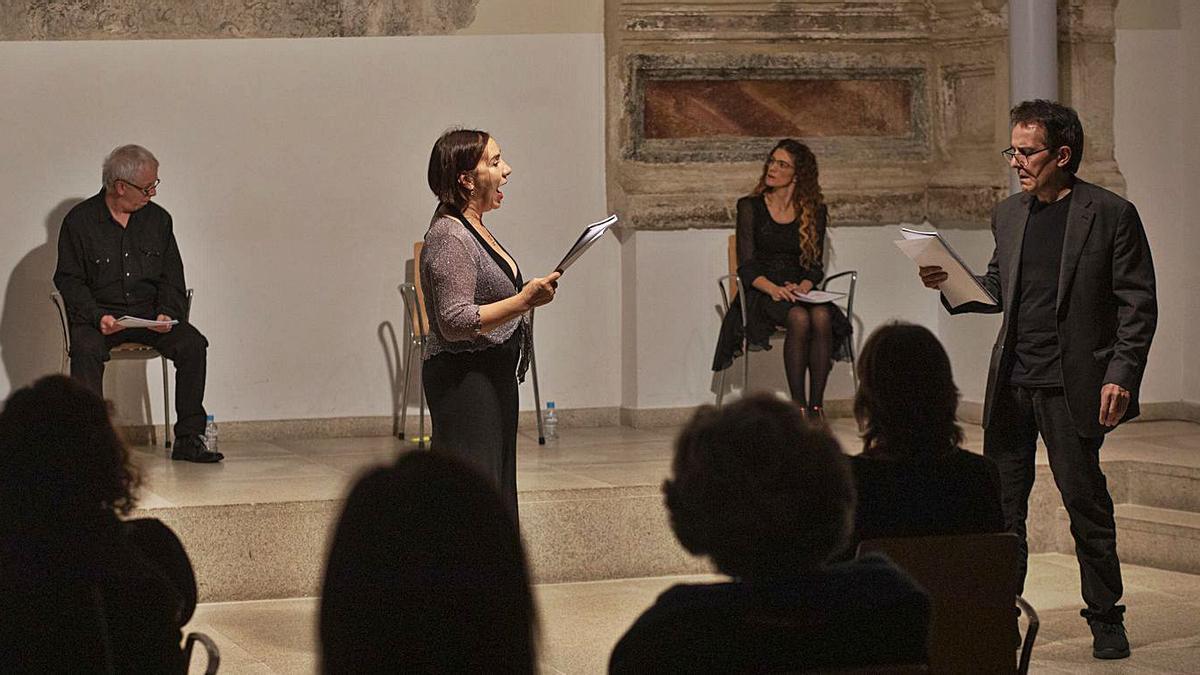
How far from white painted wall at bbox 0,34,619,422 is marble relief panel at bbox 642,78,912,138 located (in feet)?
1.08

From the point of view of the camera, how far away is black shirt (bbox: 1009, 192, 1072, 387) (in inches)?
A: 163

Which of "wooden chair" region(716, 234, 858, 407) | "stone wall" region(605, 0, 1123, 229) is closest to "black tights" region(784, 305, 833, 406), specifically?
"wooden chair" region(716, 234, 858, 407)

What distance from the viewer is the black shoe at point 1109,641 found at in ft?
13.9

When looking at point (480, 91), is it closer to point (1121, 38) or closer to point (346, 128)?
point (346, 128)

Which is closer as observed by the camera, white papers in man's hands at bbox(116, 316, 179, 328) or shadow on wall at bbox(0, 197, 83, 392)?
white papers in man's hands at bbox(116, 316, 179, 328)

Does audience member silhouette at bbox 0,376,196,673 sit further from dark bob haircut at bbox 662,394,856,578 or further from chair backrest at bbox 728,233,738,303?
chair backrest at bbox 728,233,738,303

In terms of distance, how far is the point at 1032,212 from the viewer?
13.8ft

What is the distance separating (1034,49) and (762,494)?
5288 mm

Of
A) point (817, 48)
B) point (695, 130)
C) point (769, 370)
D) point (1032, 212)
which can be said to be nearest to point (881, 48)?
point (817, 48)

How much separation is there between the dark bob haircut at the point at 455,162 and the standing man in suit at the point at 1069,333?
3.94 ft

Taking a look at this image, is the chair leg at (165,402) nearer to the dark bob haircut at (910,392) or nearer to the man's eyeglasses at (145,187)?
the man's eyeglasses at (145,187)

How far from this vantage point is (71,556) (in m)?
2.03

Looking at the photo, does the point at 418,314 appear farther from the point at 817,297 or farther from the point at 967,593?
the point at 967,593

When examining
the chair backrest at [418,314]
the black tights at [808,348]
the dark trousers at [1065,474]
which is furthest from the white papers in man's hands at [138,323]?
the dark trousers at [1065,474]
